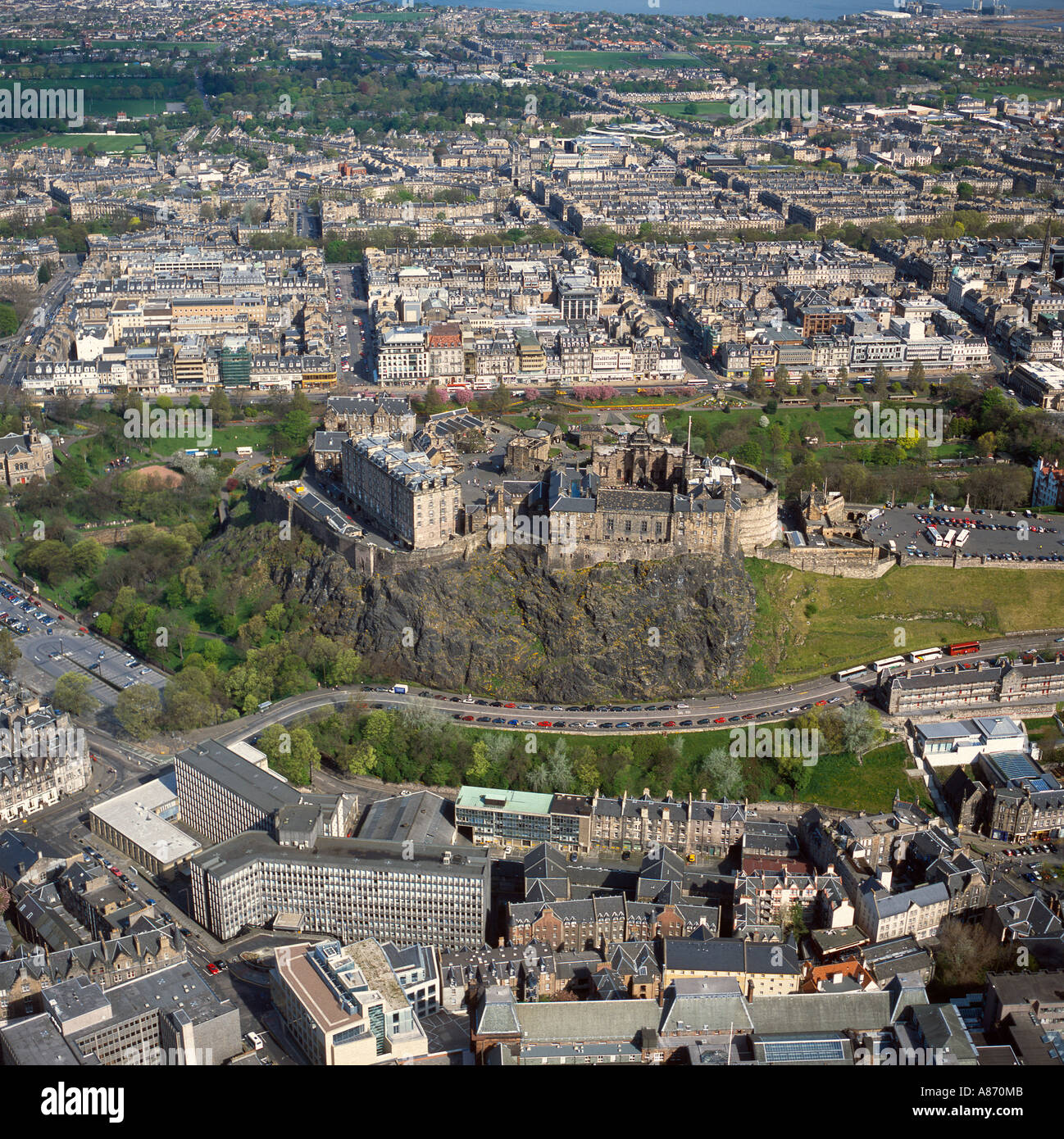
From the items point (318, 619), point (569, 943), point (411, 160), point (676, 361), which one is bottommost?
point (569, 943)

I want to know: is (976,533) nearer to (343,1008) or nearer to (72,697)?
(343,1008)

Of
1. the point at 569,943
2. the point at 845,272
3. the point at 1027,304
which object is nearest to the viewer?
the point at 569,943

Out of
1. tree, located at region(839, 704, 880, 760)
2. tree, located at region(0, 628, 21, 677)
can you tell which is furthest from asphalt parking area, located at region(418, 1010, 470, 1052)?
tree, located at region(0, 628, 21, 677)

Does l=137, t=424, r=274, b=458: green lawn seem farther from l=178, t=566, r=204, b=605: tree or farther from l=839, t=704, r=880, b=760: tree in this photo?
l=839, t=704, r=880, b=760: tree

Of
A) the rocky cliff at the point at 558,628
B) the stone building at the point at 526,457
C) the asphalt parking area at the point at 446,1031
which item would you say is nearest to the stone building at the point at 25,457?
the rocky cliff at the point at 558,628

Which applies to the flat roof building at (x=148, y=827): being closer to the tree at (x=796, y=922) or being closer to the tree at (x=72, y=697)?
the tree at (x=72, y=697)
